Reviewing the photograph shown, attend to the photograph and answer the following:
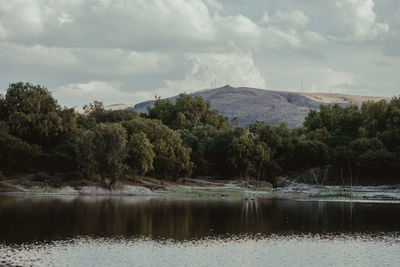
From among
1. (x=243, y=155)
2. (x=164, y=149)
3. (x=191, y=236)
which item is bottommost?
(x=191, y=236)

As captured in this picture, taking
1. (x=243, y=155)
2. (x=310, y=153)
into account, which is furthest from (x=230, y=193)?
(x=310, y=153)

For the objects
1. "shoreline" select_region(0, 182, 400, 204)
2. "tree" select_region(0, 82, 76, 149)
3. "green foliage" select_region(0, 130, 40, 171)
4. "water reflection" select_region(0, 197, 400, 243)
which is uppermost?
"tree" select_region(0, 82, 76, 149)

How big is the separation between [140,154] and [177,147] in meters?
13.6

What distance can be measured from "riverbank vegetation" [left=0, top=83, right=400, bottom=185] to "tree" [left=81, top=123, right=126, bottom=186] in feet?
0.59

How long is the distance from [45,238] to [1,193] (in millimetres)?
46863

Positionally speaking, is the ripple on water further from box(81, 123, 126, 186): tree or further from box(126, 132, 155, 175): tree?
box(126, 132, 155, 175): tree

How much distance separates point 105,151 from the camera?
9300 cm

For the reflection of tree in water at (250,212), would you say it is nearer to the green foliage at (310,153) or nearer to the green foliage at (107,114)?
the green foliage at (310,153)

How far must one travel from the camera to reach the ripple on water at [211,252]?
34.3 m

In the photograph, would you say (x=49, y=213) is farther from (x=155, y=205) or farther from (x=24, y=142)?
(x=24, y=142)

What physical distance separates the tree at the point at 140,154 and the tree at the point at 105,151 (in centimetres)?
337

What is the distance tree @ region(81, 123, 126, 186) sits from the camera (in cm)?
9150

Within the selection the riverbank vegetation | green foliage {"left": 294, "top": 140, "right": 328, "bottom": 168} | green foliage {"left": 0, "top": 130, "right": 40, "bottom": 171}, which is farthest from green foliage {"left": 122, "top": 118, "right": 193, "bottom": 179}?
green foliage {"left": 294, "top": 140, "right": 328, "bottom": 168}

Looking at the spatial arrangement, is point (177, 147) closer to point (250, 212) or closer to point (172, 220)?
point (250, 212)
